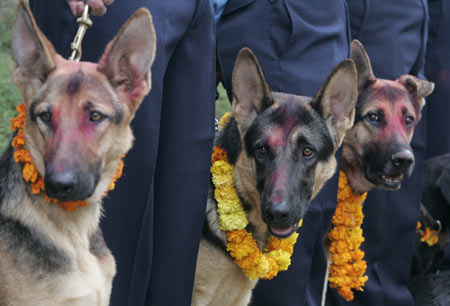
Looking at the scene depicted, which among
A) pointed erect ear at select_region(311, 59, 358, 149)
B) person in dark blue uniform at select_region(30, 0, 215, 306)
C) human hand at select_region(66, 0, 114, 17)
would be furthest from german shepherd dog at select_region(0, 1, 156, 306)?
pointed erect ear at select_region(311, 59, 358, 149)

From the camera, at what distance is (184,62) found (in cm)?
312

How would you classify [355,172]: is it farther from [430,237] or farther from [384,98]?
[430,237]

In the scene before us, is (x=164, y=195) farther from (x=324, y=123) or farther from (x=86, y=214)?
(x=324, y=123)

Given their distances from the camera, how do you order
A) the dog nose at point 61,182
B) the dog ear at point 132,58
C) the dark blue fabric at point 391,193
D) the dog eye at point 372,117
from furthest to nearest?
the dark blue fabric at point 391,193, the dog eye at point 372,117, the dog ear at point 132,58, the dog nose at point 61,182

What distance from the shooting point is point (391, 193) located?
187 inches

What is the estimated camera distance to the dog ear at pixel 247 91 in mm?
3291

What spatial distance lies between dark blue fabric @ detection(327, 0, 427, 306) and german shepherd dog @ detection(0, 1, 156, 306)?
2.77 meters

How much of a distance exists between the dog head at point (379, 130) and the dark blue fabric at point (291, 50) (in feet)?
1.56

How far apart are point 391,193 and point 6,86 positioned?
196 inches

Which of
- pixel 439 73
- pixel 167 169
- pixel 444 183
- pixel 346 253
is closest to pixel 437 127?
pixel 439 73

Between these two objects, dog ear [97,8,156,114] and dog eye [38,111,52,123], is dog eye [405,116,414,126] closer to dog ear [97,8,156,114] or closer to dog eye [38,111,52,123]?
dog ear [97,8,156,114]

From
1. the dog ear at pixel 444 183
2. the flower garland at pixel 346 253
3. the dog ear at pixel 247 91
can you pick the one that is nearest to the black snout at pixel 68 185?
the dog ear at pixel 247 91

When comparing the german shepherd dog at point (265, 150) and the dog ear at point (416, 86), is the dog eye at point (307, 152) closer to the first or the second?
the german shepherd dog at point (265, 150)

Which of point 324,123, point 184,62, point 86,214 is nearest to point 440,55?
point 324,123
